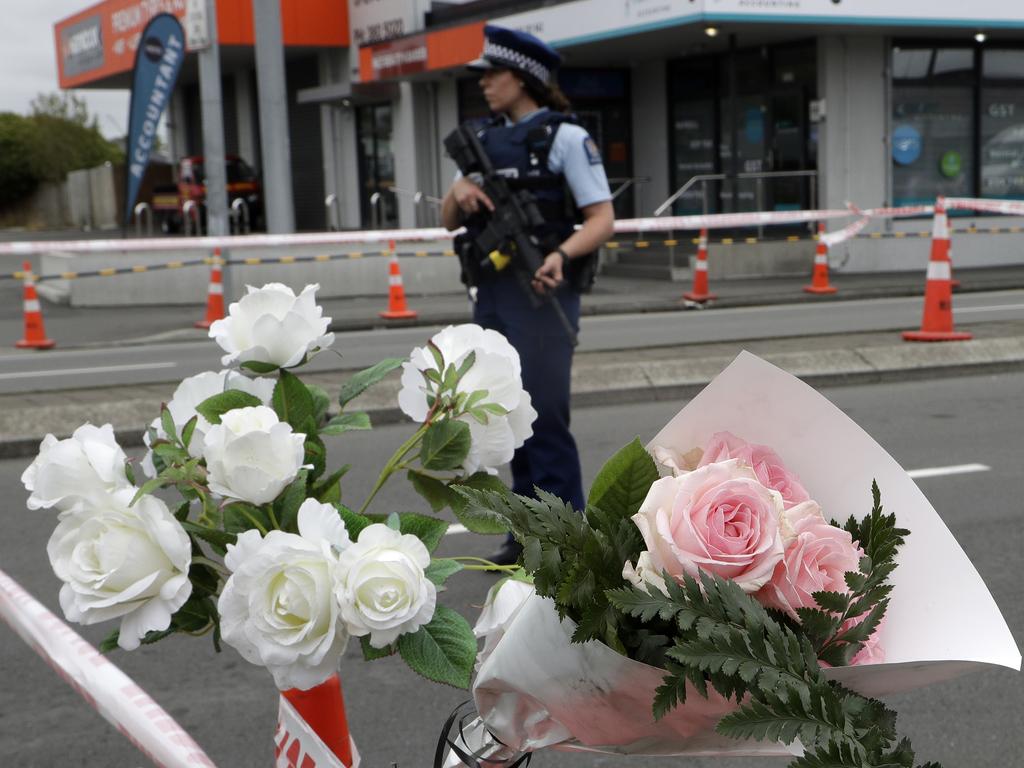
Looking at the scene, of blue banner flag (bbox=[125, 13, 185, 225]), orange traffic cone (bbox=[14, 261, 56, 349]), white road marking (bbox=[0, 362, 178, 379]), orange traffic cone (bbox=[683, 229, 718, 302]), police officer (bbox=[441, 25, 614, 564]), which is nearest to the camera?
police officer (bbox=[441, 25, 614, 564])

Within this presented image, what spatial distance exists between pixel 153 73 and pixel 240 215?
11.6 m

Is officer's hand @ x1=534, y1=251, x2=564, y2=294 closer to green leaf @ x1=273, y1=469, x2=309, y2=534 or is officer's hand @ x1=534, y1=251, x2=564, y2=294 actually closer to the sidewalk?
green leaf @ x1=273, y1=469, x2=309, y2=534

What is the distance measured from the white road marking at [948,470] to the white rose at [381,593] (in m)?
5.50

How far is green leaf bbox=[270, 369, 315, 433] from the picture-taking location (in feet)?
4.59

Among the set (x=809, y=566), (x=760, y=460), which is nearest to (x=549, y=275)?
(x=760, y=460)

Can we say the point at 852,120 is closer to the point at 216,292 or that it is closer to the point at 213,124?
the point at 213,124

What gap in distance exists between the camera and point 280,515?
1.33 meters

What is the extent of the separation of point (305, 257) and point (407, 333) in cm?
403

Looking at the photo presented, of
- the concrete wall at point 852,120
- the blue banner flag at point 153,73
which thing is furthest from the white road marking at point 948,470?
the concrete wall at point 852,120

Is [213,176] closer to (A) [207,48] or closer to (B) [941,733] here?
(A) [207,48]

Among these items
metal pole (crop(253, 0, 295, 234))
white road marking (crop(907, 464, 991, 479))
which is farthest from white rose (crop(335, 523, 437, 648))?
metal pole (crop(253, 0, 295, 234))

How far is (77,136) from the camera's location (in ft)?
170

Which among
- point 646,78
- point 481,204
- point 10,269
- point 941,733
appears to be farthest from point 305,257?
point 941,733

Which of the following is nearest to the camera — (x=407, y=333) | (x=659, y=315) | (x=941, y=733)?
(x=941, y=733)
